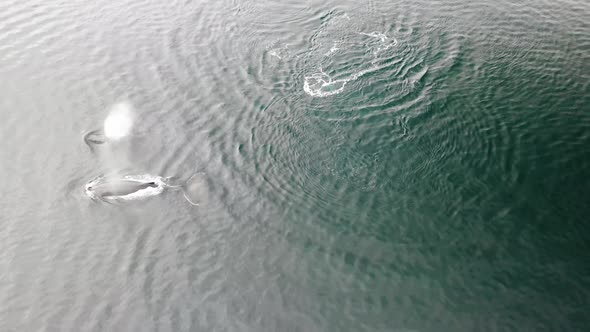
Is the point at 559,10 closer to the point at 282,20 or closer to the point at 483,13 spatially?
the point at 483,13

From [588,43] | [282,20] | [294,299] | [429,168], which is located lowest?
[294,299]

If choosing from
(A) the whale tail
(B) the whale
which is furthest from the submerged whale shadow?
(A) the whale tail

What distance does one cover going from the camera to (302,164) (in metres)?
17.8

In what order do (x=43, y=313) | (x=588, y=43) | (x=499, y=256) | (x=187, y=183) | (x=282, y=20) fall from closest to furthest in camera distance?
(x=43, y=313)
(x=499, y=256)
(x=187, y=183)
(x=588, y=43)
(x=282, y=20)

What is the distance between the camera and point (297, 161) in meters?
17.9

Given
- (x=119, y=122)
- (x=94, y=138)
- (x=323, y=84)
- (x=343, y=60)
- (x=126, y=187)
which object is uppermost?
(x=343, y=60)

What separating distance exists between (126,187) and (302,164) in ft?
21.6

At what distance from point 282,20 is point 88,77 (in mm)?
9989

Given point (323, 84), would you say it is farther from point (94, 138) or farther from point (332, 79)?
point (94, 138)

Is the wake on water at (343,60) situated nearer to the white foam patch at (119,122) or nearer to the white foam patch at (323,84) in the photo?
the white foam patch at (323,84)

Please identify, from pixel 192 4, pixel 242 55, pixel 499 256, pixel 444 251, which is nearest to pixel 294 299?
pixel 444 251

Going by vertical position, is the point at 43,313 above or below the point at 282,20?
below

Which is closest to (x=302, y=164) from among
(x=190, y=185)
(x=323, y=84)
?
(x=190, y=185)

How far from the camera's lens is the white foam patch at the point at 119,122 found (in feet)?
61.4
